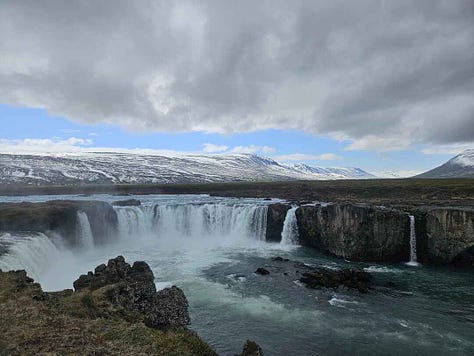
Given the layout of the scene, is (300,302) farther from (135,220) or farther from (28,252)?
(135,220)

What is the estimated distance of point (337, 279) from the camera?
37.6m

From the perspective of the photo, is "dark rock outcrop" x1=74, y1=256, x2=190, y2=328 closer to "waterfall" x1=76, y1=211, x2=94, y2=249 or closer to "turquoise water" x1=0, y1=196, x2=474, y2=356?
"turquoise water" x1=0, y1=196, x2=474, y2=356

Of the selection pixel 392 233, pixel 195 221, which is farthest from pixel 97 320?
pixel 195 221

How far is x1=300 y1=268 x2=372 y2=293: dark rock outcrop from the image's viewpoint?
1427 inches

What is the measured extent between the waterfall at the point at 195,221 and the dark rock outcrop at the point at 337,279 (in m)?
24.0

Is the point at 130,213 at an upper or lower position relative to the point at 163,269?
upper

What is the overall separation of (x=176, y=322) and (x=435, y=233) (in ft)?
120

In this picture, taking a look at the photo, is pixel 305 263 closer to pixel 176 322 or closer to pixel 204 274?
pixel 204 274

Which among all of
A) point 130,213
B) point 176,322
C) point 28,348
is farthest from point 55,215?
point 28,348

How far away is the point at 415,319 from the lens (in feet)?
93.1

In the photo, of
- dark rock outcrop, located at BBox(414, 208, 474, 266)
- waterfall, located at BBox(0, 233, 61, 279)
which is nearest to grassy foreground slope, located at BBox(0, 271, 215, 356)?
waterfall, located at BBox(0, 233, 61, 279)

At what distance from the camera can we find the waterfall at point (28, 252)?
111 ft

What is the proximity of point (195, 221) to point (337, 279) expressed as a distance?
35198 millimetres

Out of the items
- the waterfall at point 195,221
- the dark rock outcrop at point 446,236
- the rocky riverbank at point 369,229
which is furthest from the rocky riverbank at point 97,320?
the waterfall at point 195,221
